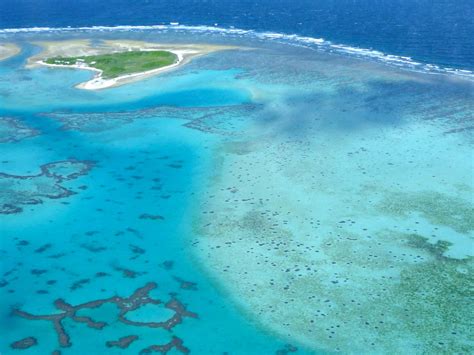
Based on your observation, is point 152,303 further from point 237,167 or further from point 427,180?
point 427,180

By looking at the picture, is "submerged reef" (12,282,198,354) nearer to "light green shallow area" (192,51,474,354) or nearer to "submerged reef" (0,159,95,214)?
"light green shallow area" (192,51,474,354)

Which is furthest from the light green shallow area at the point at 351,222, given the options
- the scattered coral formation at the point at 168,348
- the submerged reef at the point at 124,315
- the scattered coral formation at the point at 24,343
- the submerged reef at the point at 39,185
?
the submerged reef at the point at 39,185

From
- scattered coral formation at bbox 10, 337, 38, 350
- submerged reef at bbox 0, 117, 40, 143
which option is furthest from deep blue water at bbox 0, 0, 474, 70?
scattered coral formation at bbox 10, 337, 38, 350

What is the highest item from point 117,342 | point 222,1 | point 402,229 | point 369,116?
point 222,1

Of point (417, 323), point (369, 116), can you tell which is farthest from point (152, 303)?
point (369, 116)

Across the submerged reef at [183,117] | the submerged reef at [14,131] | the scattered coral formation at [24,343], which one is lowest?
the scattered coral formation at [24,343]

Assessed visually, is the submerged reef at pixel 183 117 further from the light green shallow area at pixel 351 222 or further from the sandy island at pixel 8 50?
the sandy island at pixel 8 50
